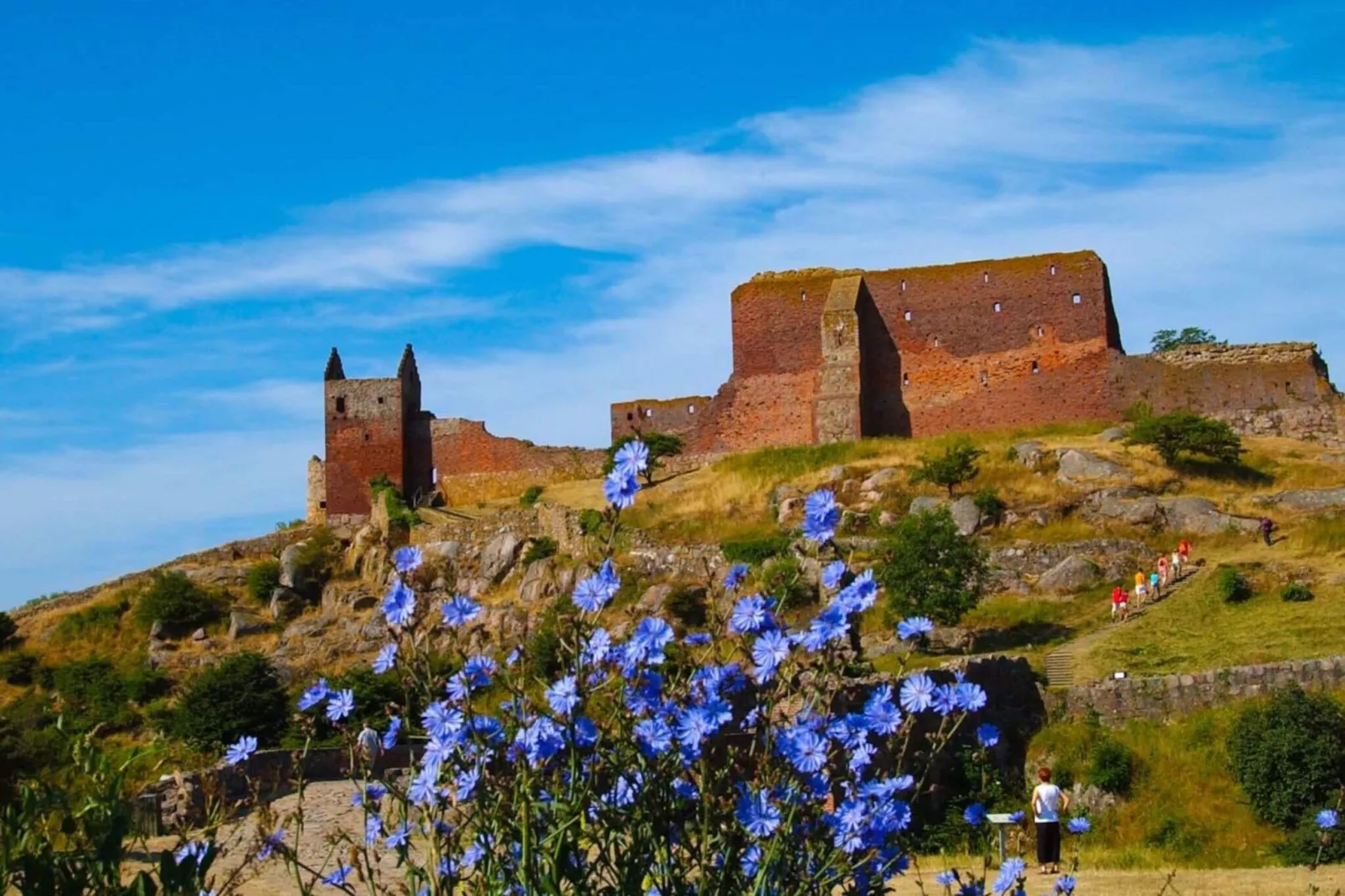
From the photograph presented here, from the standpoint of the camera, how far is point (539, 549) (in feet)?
109

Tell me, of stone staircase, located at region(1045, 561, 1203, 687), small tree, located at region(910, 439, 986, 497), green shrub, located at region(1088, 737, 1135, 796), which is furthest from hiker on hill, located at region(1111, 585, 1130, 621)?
green shrub, located at region(1088, 737, 1135, 796)

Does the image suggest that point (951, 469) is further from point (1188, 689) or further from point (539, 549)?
point (1188, 689)

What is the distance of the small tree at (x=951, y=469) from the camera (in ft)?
107

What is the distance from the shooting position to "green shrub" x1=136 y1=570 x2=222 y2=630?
116ft

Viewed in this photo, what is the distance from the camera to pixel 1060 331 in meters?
40.0

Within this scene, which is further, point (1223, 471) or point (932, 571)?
point (1223, 471)

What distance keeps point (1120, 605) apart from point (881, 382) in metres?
16.5

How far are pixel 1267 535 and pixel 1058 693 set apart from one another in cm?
1158

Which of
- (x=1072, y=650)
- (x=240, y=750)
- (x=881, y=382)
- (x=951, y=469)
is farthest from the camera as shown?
(x=881, y=382)

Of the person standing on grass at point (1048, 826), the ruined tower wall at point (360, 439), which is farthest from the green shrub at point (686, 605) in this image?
the ruined tower wall at point (360, 439)

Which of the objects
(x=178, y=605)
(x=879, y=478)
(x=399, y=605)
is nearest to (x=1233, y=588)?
(x=879, y=478)

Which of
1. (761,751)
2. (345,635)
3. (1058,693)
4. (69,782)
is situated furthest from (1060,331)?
(761,751)

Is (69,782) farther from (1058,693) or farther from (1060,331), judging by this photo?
(1060,331)

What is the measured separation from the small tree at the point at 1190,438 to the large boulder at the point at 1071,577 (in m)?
5.22
